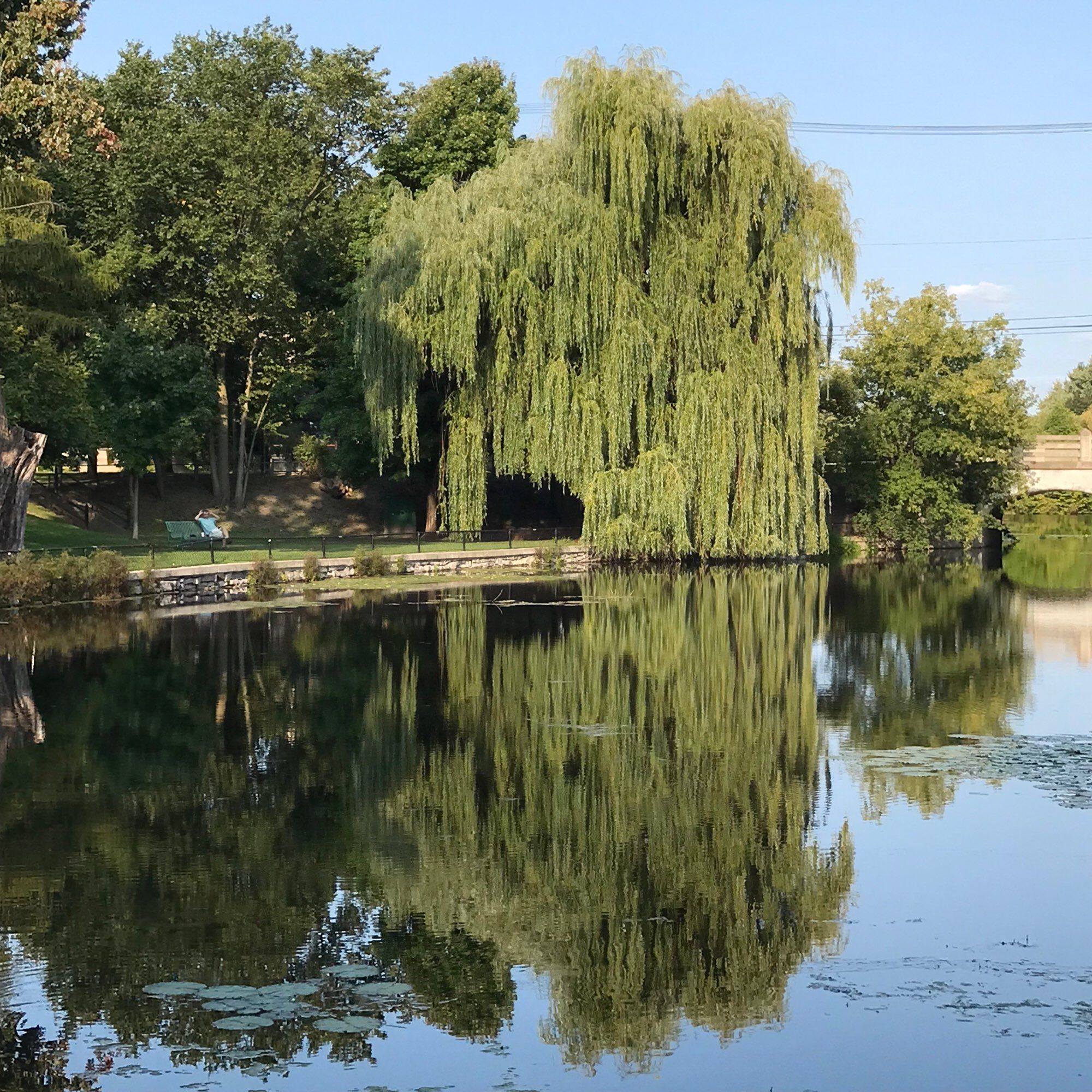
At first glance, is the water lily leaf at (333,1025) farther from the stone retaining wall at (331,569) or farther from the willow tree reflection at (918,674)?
the stone retaining wall at (331,569)

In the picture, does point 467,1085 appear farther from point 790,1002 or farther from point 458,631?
point 458,631

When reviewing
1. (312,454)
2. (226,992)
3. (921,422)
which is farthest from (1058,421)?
(226,992)

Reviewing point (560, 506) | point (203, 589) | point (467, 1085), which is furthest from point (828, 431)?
point (467, 1085)

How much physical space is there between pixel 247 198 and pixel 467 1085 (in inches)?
1709

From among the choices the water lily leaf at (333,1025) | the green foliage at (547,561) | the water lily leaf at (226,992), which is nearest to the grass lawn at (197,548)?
the green foliage at (547,561)

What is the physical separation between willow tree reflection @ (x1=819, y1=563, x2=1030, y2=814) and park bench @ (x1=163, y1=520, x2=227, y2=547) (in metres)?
15.8

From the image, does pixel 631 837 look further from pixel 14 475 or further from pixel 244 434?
pixel 244 434

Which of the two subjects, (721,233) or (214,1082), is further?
(721,233)

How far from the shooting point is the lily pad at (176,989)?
7383 millimetres

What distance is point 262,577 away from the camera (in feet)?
105

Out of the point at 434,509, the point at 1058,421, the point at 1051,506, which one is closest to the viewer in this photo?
the point at 434,509

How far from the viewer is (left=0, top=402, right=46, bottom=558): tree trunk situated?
27.9 m

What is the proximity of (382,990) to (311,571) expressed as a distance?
27.1 meters

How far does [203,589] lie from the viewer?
31156mm
